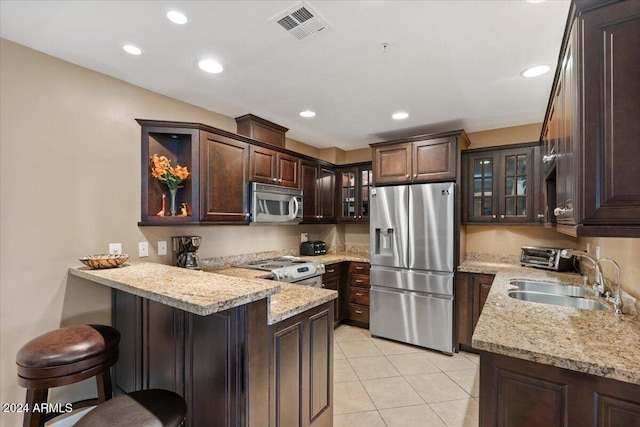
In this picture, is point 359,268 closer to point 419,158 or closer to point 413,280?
point 413,280

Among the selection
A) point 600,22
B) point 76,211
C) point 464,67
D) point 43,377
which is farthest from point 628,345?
point 76,211

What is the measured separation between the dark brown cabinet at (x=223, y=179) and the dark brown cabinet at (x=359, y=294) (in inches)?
70.4

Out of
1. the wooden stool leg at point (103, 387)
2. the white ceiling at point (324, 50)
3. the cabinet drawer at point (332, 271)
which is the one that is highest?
the white ceiling at point (324, 50)

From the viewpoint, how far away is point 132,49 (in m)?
1.99

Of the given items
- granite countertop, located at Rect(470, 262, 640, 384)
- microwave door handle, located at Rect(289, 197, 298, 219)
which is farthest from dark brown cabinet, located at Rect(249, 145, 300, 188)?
granite countertop, located at Rect(470, 262, 640, 384)

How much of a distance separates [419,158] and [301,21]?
2282mm

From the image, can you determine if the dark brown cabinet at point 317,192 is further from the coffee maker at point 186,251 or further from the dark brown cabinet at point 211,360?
the dark brown cabinet at point 211,360

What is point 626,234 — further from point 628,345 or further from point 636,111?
Answer: point 628,345

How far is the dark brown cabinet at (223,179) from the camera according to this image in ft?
8.60

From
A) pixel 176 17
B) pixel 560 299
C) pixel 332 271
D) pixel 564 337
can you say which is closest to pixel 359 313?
pixel 332 271

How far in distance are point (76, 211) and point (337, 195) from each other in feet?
10.5

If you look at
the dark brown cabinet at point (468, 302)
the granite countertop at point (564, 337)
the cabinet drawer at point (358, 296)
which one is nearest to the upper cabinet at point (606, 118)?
the granite countertop at point (564, 337)

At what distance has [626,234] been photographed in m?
1.03

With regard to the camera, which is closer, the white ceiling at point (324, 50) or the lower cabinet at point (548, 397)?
the lower cabinet at point (548, 397)
